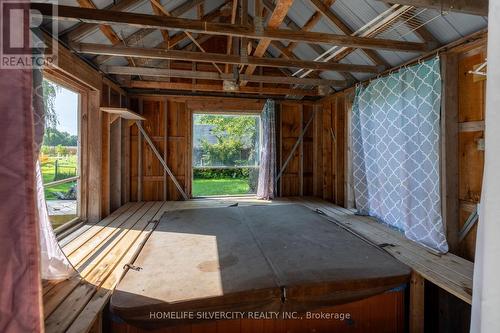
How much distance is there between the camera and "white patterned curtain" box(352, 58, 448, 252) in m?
3.02

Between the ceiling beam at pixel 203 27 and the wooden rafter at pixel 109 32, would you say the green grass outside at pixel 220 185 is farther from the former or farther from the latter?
the ceiling beam at pixel 203 27

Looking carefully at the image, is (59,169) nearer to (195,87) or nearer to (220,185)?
(195,87)

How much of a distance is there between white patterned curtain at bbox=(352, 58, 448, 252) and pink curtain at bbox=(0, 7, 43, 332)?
3.44 meters

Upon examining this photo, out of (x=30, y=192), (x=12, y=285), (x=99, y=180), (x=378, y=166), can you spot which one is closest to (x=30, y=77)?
(x=30, y=192)

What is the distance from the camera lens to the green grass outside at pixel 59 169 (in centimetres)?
303

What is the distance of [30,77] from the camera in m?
0.71

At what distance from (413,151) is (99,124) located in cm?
442

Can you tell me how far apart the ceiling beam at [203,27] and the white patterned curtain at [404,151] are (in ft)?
1.75

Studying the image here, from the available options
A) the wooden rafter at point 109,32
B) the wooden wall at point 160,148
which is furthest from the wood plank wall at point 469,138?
the wooden wall at point 160,148

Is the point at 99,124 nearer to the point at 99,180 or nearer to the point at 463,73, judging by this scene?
the point at 99,180

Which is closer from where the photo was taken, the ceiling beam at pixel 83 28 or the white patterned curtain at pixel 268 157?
the ceiling beam at pixel 83 28

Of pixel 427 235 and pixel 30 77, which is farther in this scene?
pixel 427 235

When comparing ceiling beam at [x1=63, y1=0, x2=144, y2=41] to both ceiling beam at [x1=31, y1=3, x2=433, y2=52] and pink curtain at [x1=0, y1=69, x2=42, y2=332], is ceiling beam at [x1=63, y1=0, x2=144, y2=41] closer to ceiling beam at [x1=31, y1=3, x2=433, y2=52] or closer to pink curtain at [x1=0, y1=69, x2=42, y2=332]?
ceiling beam at [x1=31, y1=3, x2=433, y2=52]

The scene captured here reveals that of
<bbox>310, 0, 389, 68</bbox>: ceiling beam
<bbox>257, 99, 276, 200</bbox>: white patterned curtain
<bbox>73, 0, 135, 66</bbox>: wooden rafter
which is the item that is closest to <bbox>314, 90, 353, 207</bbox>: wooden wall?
<bbox>310, 0, 389, 68</bbox>: ceiling beam
